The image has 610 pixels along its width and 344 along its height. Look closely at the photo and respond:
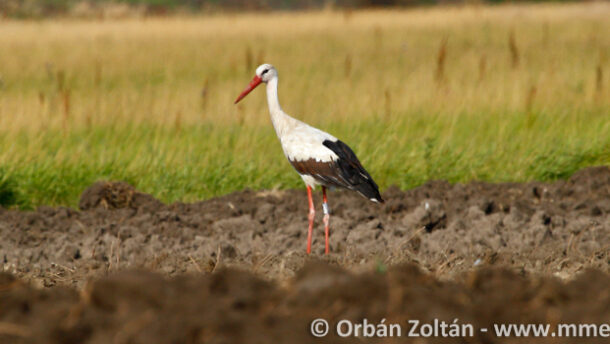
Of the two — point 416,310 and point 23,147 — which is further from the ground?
point 416,310

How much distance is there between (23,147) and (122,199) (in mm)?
1801

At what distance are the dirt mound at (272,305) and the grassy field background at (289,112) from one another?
476cm

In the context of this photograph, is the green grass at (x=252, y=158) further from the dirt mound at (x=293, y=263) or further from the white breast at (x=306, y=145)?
the white breast at (x=306, y=145)

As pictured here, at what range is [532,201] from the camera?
7.61 metres

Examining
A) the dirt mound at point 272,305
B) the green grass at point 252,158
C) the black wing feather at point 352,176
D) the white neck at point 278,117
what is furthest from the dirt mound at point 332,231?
the dirt mound at point 272,305

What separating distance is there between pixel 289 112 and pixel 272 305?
7.50 metres

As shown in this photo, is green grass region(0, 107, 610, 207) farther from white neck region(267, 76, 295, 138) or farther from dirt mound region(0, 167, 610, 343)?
white neck region(267, 76, 295, 138)

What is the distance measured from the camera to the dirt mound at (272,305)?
314 centimetres

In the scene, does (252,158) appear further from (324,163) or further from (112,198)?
(324,163)

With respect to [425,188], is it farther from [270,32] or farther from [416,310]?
[270,32]

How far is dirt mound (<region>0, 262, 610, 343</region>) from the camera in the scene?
10.3 ft

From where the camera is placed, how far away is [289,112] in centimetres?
1091

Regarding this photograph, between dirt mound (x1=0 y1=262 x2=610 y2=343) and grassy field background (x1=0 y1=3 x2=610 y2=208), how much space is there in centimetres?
476

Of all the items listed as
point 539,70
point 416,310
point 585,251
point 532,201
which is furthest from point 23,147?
point 539,70
